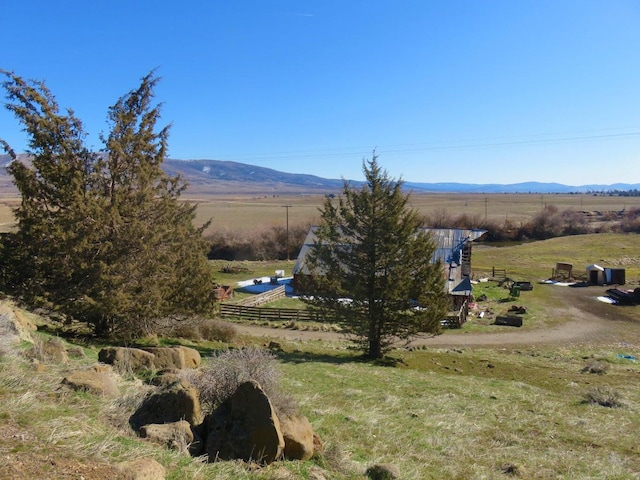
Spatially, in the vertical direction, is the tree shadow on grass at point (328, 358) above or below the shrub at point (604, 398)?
below

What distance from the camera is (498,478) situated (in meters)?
7.82

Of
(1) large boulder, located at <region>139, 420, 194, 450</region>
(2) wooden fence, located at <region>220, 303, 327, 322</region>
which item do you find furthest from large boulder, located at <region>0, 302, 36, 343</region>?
(2) wooden fence, located at <region>220, 303, 327, 322</region>

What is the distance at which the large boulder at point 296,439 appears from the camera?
6891 millimetres

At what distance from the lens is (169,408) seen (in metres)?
7.05

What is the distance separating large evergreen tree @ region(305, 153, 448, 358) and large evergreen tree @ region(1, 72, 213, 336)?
7.83m

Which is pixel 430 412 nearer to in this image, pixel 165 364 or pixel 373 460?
pixel 373 460

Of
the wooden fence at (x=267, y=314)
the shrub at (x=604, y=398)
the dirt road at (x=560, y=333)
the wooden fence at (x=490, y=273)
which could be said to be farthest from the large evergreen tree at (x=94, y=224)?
the wooden fence at (x=490, y=273)

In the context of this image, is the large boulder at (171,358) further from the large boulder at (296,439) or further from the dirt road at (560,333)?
the dirt road at (560,333)

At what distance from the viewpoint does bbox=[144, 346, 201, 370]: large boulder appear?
10.7 metres

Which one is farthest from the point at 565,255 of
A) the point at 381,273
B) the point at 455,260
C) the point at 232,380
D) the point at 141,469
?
the point at 141,469

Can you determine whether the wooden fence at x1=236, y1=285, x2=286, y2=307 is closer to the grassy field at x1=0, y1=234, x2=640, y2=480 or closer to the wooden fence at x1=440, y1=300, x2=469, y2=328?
the wooden fence at x1=440, y1=300, x2=469, y2=328

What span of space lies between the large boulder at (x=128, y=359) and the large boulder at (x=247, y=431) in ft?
12.7

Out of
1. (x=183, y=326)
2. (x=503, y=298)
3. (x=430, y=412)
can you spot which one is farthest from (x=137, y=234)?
(x=503, y=298)

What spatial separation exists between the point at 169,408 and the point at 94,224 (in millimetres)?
10652
